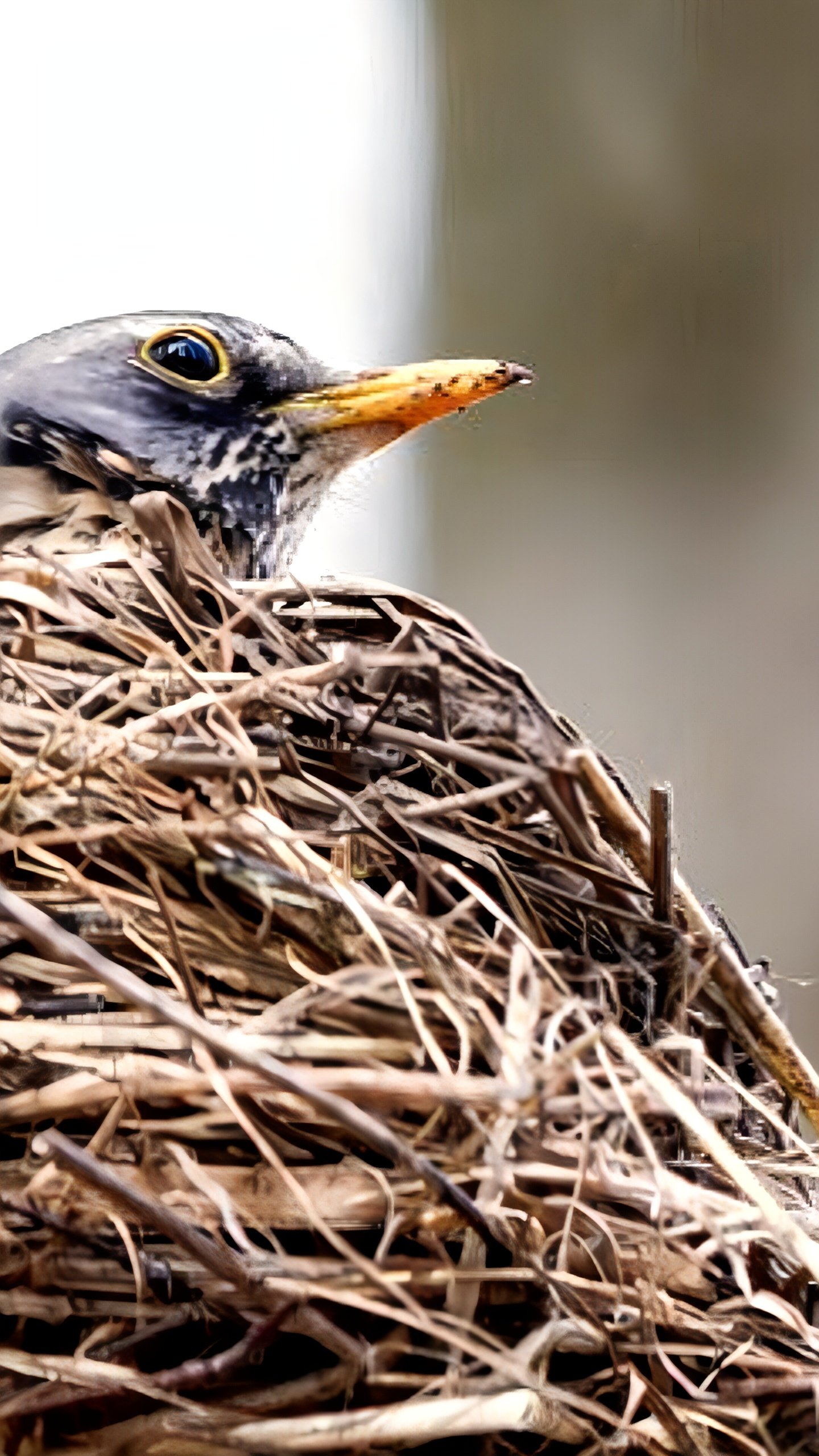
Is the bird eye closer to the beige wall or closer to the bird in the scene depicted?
the bird

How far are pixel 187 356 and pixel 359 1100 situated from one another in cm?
50

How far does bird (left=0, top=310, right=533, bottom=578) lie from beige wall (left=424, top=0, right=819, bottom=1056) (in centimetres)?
8

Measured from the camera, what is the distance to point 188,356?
715 millimetres

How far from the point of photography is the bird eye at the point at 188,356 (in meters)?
0.71

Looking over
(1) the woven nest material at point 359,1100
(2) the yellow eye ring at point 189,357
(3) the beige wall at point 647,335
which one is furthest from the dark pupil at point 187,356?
(1) the woven nest material at point 359,1100

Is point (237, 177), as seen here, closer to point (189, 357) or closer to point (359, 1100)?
point (189, 357)

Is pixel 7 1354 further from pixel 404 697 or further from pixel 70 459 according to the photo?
pixel 70 459

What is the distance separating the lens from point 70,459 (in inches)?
27.3

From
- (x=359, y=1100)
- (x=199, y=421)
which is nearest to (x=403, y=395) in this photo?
(x=199, y=421)

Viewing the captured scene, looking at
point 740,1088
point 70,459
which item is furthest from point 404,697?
point 70,459

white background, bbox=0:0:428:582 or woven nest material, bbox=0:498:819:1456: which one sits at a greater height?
white background, bbox=0:0:428:582

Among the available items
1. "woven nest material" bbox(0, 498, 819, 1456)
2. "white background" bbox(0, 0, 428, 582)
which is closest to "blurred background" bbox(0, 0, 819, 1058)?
"white background" bbox(0, 0, 428, 582)

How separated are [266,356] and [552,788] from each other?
0.40 metres

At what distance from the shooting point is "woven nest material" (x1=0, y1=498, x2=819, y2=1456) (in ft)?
1.17
